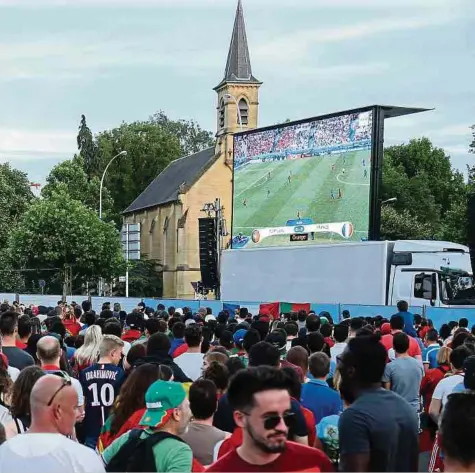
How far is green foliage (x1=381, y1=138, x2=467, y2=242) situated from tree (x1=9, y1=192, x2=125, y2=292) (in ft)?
88.6

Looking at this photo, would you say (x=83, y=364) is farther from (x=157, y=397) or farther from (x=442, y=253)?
(x=442, y=253)

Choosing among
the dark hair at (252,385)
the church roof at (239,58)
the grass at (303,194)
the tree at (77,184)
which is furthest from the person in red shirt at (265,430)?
the tree at (77,184)

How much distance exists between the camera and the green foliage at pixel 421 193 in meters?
81.1

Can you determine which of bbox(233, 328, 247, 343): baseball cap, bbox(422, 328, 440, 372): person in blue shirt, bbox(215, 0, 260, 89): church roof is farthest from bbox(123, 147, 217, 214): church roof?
bbox(233, 328, 247, 343): baseball cap

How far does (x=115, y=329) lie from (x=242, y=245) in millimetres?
37084

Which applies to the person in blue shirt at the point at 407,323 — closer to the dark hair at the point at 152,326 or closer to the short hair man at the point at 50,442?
the dark hair at the point at 152,326

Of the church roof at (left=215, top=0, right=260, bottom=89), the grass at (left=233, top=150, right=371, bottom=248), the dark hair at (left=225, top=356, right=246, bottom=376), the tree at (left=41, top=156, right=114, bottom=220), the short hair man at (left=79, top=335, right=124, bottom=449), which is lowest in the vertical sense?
the short hair man at (left=79, top=335, right=124, bottom=449)

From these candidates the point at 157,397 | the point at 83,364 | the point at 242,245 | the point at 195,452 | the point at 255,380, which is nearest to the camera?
the point at 255,380

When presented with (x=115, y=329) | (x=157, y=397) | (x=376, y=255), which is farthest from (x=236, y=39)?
(x=157, y=397)

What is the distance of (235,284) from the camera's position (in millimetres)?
40656

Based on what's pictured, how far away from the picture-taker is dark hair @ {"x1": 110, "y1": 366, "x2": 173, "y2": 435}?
6.63 m

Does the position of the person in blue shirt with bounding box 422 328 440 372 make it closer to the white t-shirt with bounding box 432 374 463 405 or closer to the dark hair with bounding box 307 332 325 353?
the dark hair with bounding box 307 332 325 353

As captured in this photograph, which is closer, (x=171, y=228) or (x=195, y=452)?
(x=195, y=452)

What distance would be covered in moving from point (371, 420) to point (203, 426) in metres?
1.44
